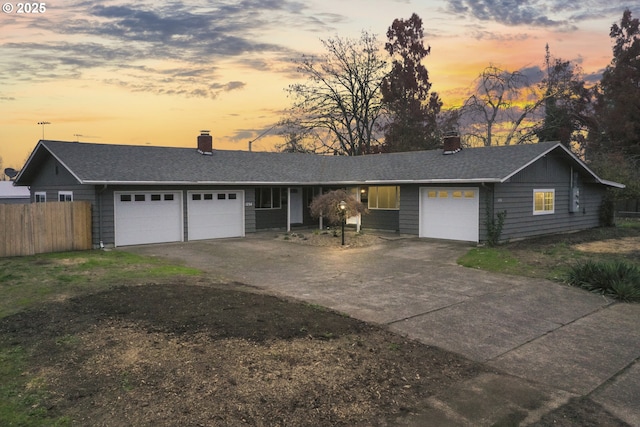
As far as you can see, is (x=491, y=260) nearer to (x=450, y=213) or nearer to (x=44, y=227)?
(x=450, y=213)

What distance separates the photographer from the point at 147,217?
17.4m

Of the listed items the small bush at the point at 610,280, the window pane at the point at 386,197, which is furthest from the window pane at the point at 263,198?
the small bush at the point at 610,280

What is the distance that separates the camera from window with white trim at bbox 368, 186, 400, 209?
20.7 meters

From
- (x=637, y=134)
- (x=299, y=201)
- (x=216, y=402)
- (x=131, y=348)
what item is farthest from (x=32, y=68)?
(x=637, y=134)

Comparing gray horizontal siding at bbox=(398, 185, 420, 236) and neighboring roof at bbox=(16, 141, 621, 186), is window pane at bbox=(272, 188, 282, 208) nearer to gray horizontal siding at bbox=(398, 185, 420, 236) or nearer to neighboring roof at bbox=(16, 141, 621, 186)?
neighboring roof at bbox=(16, 141, 621, 186)

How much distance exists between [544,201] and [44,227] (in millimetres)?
20405

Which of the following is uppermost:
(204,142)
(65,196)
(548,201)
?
(204,142)

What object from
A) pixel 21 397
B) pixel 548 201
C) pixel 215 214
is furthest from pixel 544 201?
pixel 21 397

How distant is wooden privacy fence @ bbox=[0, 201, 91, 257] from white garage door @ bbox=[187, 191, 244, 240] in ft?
13.6

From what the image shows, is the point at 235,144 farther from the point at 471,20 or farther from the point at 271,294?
the point at 271,294

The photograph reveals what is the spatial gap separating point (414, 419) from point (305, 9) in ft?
53.3

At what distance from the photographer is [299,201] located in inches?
943

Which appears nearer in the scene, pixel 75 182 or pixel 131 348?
pixel 131 348

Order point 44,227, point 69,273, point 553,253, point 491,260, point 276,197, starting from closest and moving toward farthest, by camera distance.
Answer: point 69,273 → point 491,260 → point 553,253 → point 44,227 → point 276,197
